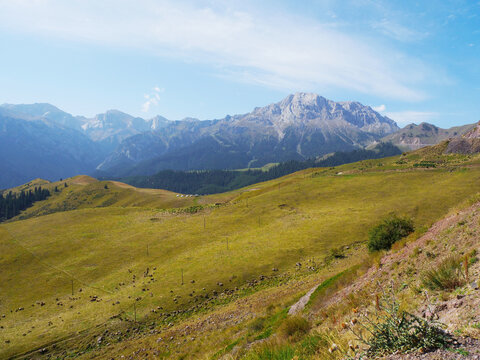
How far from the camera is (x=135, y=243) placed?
57219mm

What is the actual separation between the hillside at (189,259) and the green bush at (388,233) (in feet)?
10.7

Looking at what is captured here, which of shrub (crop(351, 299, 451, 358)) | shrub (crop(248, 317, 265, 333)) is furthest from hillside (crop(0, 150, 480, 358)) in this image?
shrub (crop(351, 299, 451, 358))

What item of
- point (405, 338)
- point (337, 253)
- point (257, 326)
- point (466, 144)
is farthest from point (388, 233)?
point (466, 144)

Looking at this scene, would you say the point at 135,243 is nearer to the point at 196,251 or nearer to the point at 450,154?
the point at 196,251

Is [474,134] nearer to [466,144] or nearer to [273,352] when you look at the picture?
[466,144]

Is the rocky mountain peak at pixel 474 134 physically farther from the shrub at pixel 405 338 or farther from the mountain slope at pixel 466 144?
the shrub at pixel 405 338

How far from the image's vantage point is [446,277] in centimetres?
830

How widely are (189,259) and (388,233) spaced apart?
32589 millimetres

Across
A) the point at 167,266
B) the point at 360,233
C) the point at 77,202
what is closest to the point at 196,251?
the point at 167,266

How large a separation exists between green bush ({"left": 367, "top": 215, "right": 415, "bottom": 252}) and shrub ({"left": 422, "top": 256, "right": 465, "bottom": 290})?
20726 millimetres

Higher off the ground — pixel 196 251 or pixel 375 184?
pixel 375 184

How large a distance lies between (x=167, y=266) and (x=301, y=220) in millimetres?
30412

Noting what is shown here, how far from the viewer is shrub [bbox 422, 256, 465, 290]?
8.07 metres

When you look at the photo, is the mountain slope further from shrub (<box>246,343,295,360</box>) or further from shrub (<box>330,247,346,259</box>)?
shrub (<box>246,343,295,360</box>)
